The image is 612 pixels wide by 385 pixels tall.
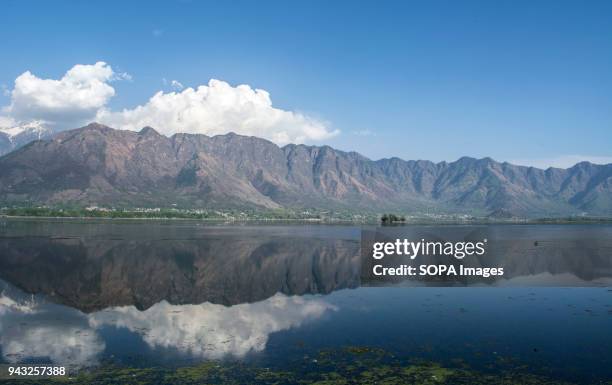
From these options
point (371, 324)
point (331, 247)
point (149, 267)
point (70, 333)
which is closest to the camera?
point (70, 333)

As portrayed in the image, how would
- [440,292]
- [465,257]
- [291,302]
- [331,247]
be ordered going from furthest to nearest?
[331,247] < [465,257] < [440,292] < [291,302]

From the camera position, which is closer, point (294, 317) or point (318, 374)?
point (318, 374)

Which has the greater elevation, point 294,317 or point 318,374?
point 318,374

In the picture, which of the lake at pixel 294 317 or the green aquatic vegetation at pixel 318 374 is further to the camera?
the lake at pixel 294 317

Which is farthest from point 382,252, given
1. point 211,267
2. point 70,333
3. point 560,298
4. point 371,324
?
point 70,333

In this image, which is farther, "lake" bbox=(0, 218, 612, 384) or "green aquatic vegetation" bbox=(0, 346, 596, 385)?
"lake" bbox=(0, 218, 612, 384)

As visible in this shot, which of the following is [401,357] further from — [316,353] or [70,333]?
[70,333]

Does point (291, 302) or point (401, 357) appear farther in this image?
point (291, 302)
